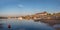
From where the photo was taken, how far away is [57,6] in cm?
241

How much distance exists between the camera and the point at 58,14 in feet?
7.85

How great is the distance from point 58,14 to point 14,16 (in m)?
1.12

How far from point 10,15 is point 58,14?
1230mm

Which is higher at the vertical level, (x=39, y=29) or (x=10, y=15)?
(x=10, y=15)

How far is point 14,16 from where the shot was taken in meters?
2.47

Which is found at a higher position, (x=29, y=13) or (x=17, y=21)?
(x=29, y=13)

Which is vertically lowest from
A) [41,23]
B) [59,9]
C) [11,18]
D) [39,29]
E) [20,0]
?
[39,29]

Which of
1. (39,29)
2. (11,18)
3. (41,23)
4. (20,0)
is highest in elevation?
(20,0)

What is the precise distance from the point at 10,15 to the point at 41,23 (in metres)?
0.83

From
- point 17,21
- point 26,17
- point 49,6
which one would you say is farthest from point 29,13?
point 49,6

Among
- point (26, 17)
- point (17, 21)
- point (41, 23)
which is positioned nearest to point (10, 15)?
point (17, 21)

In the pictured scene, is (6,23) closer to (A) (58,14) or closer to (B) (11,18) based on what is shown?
(B) (11,18)

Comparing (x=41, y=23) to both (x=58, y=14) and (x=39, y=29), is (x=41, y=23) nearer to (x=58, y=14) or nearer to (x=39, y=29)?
(x=39, y=29)

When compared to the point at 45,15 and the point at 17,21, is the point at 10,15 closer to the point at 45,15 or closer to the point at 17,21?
the point at 17,21
